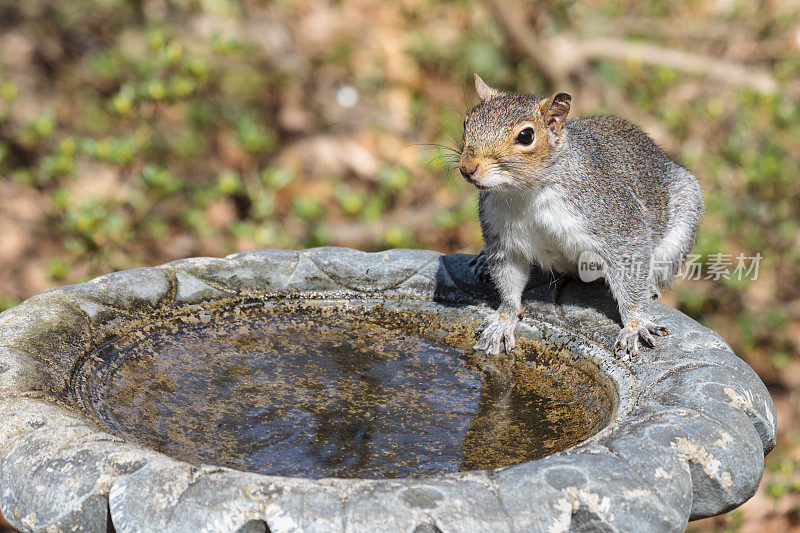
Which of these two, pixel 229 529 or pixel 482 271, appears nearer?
pixel 229 529

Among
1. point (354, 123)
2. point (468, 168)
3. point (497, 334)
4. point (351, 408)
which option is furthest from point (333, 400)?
point (354, 123)

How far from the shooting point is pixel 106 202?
182 inches

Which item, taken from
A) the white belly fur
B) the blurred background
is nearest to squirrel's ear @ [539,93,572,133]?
the white belly fur

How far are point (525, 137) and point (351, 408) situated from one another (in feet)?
3.26

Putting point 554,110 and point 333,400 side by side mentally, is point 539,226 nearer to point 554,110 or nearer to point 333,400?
point 554,110

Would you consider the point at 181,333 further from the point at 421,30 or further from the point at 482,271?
the point at 421,30

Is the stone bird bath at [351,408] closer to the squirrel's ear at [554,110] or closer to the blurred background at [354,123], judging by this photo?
the squirrel's ear at [554,110]

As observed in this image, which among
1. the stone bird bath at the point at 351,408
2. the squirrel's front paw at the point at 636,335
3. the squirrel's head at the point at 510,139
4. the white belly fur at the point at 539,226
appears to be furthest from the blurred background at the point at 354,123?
the squirrel's head at the point at 510,139

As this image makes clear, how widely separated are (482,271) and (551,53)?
3850mm

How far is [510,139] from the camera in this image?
2.63 meters

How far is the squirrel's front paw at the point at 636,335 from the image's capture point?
8.48ft

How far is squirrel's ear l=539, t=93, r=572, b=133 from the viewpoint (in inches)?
107

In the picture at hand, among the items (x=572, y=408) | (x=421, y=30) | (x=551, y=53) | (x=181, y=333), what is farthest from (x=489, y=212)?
(x=421, y=30)

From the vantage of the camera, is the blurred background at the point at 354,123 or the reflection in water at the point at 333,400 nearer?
the reflection in water at the point at 333,400
